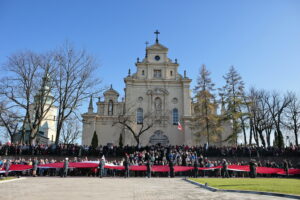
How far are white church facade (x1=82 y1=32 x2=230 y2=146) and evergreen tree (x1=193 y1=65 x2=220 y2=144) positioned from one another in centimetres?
325

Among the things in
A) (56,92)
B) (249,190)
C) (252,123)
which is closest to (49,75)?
(56,92)

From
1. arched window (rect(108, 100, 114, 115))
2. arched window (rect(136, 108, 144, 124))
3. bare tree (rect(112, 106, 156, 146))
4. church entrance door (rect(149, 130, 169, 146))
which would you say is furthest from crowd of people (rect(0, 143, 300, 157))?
arched window (rect(108, 100, 114, 115))

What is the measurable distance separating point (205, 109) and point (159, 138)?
29.1 feet

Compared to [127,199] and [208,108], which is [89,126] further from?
[127,199]

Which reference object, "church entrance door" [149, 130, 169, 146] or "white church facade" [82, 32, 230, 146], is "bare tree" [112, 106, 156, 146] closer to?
"white church facade" [82, 32, 230, 146]

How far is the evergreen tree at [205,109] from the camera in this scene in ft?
108

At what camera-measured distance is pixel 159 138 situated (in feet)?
125

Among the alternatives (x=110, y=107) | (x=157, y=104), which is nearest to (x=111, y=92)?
(x=110, y=107)

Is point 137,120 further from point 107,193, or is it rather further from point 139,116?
point 107,193

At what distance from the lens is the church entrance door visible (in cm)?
3788

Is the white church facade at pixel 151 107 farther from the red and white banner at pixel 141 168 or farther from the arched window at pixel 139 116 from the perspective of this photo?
the red and white banner at pixel 141 168

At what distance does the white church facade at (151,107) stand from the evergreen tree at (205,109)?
3.25m

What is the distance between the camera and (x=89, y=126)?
38.3 meters

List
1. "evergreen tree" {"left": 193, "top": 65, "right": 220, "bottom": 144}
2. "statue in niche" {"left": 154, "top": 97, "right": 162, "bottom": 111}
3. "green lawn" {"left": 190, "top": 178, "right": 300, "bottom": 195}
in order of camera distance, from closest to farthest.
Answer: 1. "green lawn" {"left": 190, "top": 178, "right": 300, "bottom": 195}
2. "evergreen tree" {"left": 193, "top": 65, "right": 220, "bottom": 144}
3. "statue in niche" {"left": 154, "top": 97, "right": 162, "bottom": 111}
